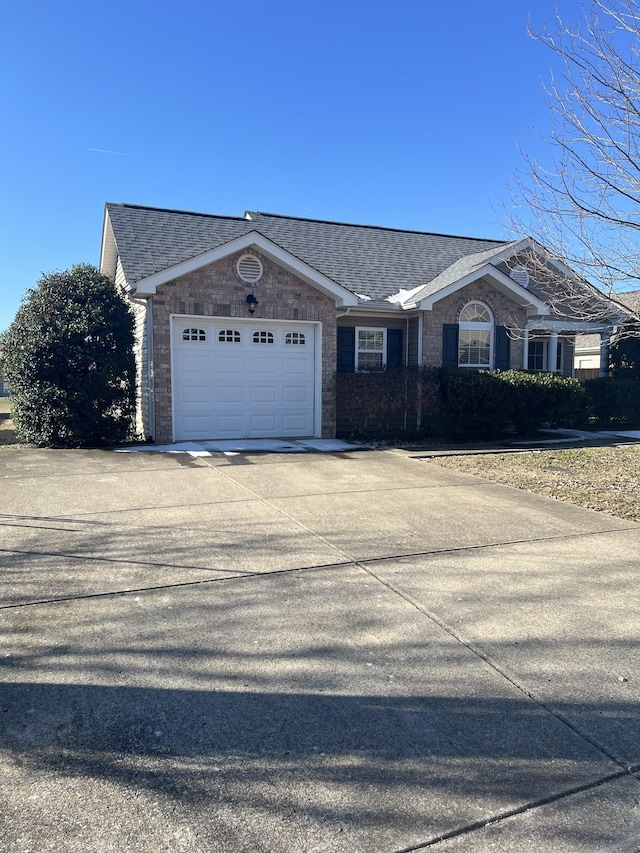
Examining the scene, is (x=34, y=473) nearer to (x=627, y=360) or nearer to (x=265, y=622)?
(x=265, y=622)

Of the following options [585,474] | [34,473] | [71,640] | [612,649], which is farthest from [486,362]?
[71,640]

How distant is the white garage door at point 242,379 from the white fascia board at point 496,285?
296 cm

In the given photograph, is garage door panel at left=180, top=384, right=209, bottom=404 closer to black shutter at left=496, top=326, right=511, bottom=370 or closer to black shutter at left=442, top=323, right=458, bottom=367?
black shutter at left=442, top=323, right=458, bottom=367

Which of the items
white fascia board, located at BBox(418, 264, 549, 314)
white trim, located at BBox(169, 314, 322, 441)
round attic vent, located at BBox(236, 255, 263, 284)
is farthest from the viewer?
white fascia board, located at BBox(418, 264, 549, 314)

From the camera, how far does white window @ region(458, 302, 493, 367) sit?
15414 mm

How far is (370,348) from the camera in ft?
50.2

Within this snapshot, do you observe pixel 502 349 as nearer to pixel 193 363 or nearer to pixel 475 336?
pixel 475 336

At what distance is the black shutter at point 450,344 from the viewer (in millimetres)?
15031

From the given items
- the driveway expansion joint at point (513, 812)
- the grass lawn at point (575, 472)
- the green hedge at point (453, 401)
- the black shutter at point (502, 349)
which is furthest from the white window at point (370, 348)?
the driveway expansion joint at point (513, 812)

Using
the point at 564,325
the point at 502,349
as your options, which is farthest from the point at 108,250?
the point at 564,325

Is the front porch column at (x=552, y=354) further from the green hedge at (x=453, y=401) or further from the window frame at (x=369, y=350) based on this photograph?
the window frame at (x=369, y=350)

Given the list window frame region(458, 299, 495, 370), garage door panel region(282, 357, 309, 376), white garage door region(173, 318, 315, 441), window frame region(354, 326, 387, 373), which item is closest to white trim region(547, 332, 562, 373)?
window frame region(458, 299, 495, 370)

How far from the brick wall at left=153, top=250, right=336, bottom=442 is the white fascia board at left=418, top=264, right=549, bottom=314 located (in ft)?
7.95

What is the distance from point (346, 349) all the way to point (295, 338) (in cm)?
166
